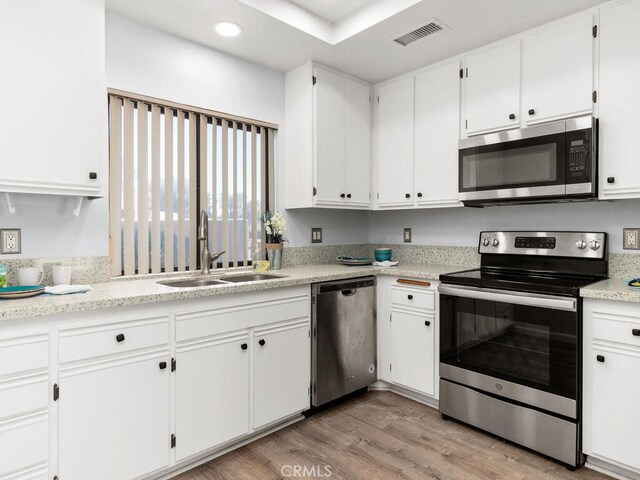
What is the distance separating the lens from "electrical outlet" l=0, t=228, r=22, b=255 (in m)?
1.93

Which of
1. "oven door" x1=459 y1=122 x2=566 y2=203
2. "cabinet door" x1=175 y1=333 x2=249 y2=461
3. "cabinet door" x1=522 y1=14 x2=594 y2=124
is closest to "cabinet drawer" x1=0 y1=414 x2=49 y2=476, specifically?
"cabinet door" x1=175 y1=333 x2=249 y2=461

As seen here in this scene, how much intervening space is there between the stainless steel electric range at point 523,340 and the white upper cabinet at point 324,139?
110 centimetres

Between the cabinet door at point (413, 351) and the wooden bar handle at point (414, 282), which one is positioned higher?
the wooden bar handle at point (414, 282)

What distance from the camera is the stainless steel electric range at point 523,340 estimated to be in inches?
80.4

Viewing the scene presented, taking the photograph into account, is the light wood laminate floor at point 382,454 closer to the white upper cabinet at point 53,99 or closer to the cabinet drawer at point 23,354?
the cabinet drawer at point 23,354

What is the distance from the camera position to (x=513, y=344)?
2250 millimetres

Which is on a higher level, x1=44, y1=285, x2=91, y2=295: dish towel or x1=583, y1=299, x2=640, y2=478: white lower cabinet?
x1=44, y1=285, x2=91, y2=295: dish towel

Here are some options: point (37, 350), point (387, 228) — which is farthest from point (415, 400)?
point (37, 350)

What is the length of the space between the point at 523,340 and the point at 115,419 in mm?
2077

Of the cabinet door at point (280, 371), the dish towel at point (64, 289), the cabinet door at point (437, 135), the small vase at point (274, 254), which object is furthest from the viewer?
the small vase at point (274, 254)

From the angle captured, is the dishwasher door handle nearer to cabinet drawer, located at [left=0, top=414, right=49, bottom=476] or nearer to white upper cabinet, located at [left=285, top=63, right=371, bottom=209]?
white upper cabinet, located at [left=285, top=63, right=371, bottom=209]

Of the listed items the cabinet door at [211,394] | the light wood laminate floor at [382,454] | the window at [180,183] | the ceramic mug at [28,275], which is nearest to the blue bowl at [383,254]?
the window at [180,183]

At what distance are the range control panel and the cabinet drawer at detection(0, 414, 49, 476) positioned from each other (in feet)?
8.81

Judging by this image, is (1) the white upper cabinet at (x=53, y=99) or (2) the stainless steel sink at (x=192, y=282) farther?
(2) the stainless steel sink at (x=192, y=282)
